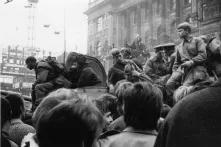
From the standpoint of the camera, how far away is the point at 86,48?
85938 mm

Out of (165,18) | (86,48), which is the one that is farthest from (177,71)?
(86,48)

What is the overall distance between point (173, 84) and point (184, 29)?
1075mm

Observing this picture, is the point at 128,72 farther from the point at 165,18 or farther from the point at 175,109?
the point at 165,18

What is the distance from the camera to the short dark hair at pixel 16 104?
4.38 m

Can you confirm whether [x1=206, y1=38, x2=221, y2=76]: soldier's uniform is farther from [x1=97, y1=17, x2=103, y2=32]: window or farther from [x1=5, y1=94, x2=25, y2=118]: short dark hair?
[x1=97, y1=17, x2=103, y2=32]: window

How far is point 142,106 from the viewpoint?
10.5 feet

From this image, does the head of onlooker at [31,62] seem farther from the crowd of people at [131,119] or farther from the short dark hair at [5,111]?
the short dark hair at [5,111]

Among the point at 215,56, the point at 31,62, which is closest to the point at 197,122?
the point at 215,56

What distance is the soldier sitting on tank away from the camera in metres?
7.16

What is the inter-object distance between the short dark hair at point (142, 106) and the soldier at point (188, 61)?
162 inches

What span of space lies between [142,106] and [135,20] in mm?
64431

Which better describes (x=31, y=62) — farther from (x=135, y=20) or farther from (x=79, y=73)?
(x=135, y=20)

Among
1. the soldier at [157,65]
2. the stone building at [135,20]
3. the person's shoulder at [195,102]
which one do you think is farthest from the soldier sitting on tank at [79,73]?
the stone building at [135,20]

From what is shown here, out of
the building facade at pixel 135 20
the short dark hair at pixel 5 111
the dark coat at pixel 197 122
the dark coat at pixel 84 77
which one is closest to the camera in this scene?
the dark coat at pixel 197 122
